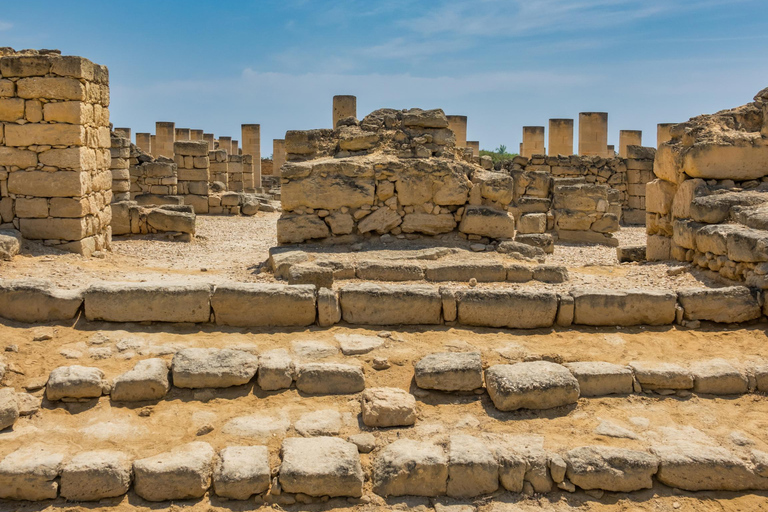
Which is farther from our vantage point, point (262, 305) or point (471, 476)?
point (262, 305)

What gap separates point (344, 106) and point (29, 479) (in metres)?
15.9

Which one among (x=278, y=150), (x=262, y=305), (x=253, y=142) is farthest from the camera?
(x=278, y=150)

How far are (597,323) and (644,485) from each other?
2010mm

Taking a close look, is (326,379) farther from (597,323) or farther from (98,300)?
(597,323)

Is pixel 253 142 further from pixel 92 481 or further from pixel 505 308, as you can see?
pixel 92 481

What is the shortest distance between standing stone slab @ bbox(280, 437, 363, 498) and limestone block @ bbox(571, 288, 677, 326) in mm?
2803

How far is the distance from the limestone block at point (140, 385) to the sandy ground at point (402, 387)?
0.24 ft

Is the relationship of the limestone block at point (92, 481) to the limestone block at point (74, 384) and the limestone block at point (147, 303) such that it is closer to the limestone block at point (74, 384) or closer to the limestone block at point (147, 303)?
the limestone block at point (74, 384)

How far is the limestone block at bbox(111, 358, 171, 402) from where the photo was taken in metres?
4.67

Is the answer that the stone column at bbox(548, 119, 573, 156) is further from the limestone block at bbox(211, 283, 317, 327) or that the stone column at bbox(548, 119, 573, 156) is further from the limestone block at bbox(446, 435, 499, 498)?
the limestone block at bbox(446, 435, 499, 498)

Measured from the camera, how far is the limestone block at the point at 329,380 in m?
4.91

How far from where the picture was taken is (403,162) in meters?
8.69

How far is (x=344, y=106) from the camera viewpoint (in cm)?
1859

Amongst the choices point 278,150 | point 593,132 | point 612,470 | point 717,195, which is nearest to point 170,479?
point 612,470
